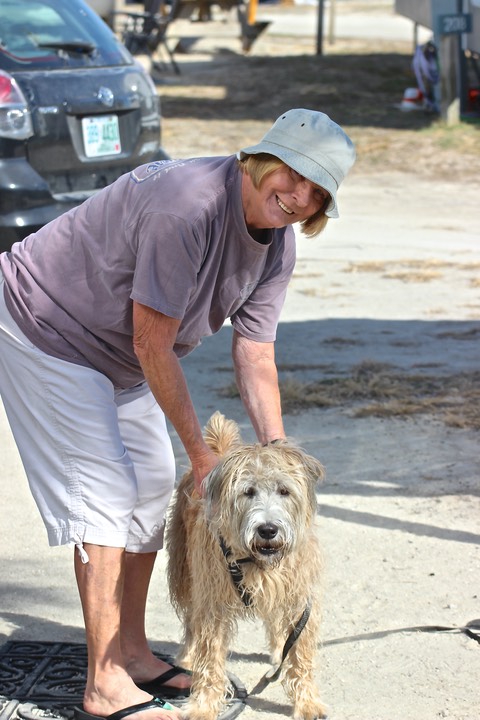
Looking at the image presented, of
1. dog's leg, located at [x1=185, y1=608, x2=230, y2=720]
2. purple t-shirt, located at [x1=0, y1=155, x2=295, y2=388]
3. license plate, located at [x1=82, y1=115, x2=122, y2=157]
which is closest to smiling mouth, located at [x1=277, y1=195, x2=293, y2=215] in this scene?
purple t-shirt, located at [x1=0, y1=155, x2=295, y2=388]

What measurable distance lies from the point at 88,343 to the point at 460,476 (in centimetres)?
259

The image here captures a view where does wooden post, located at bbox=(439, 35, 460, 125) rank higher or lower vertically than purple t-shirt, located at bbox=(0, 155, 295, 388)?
lower

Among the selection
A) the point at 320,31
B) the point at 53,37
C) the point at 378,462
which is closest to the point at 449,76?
the point at 320,31

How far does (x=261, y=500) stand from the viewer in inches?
125

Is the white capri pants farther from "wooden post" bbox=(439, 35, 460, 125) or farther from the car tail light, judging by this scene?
"wooden post" bbox=(439, 35, 460, 125)

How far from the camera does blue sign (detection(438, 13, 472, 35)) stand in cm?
1529

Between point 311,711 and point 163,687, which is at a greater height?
point 311,711

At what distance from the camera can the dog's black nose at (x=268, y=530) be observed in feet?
10.2

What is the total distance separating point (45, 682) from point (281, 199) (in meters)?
1.87

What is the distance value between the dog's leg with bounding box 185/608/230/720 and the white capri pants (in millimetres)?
398

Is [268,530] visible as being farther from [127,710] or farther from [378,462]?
[378,462]

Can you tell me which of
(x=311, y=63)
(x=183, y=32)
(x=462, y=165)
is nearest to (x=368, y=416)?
(x=462, y=165)

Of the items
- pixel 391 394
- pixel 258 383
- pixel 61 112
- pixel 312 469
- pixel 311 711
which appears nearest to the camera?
pixel 312 469

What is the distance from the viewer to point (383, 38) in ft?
98.8
